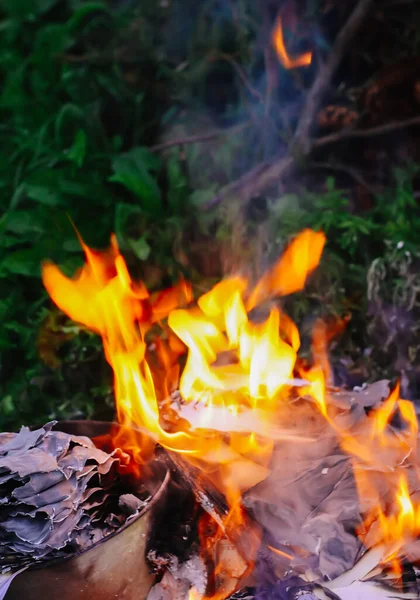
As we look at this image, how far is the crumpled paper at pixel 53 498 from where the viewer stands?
1517 mm

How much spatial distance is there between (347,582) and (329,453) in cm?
37

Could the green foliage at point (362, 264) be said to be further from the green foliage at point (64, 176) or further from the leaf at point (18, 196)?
the leaf at point (18, 196)

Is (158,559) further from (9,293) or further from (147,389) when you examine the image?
(9,293)

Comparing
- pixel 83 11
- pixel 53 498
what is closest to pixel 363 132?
pixel 83 11

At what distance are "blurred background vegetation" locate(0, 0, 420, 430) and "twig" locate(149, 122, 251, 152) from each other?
0.01 m

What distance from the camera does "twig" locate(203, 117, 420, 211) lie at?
12.0ft

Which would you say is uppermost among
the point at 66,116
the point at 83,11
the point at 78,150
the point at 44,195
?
the point at 83,11

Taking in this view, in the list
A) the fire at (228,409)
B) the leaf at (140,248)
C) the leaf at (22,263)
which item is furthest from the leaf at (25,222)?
the fire at (228,409)

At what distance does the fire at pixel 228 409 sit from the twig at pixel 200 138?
4.29 ft

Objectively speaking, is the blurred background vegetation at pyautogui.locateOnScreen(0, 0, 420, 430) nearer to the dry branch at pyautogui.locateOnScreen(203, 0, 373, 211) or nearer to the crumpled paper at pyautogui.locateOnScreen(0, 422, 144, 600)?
the dry branch at pyautogui.locateOnScreen(203, 0, 373, 211)

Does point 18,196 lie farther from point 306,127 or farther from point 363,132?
point 363,132

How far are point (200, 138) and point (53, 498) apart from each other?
2.64 m

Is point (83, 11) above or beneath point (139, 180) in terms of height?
above

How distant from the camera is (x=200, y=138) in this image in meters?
3.67
